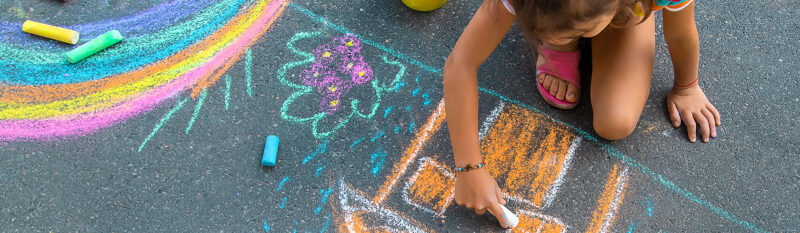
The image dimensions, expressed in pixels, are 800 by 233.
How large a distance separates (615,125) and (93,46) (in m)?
1.75

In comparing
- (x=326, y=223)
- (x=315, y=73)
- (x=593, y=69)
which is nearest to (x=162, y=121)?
(x=315, y=73)

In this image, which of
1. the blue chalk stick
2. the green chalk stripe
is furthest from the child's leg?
the green chalk stripe

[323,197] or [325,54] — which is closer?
[323,197]

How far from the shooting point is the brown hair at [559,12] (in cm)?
114

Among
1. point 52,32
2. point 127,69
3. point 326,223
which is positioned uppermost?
point 52,32

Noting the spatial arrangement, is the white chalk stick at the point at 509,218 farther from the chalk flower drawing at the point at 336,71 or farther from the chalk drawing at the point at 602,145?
the chalk flower drawing at the point at 336,71

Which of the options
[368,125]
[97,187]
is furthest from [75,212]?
[368,125]

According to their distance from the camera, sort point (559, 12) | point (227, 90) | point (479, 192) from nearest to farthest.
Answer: point (559, 12) → point (479, 192) → point (227, 90)

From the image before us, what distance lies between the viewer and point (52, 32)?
203 centimetres

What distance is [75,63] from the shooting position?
2006mm

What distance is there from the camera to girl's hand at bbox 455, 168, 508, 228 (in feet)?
5.15

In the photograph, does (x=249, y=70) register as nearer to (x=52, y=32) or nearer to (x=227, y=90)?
(x=227, y=90)

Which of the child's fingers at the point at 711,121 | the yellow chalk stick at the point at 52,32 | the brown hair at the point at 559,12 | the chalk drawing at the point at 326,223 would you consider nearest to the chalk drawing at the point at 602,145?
the child's fingers at the point at 711,121

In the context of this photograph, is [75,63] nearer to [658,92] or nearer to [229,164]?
[229,164]
